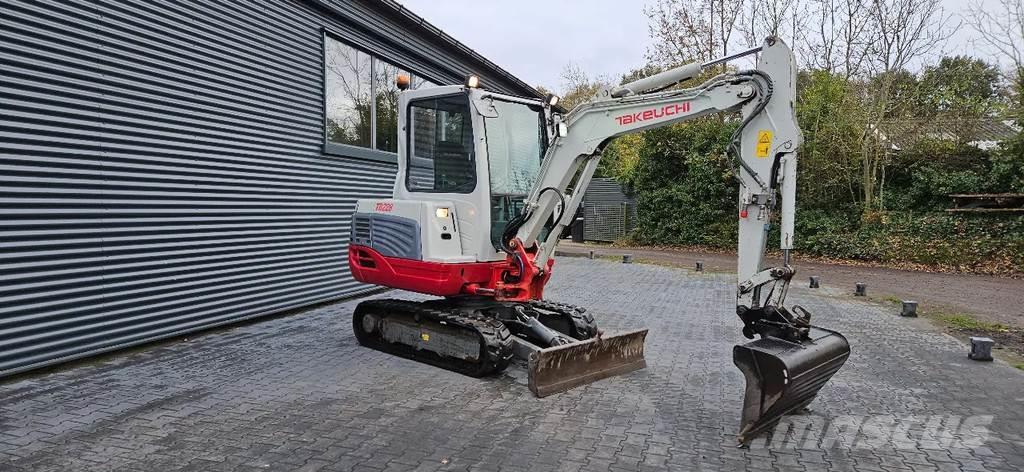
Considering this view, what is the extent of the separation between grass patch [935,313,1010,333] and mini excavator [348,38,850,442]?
4617mm

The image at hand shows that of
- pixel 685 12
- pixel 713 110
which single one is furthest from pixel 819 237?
pixel 713 110

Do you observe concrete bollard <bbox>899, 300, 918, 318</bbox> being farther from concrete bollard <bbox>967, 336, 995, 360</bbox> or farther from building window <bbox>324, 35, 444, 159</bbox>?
building window <bbox>324, 35, 444, 159</bbox>

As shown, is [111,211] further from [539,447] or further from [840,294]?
[840,294]

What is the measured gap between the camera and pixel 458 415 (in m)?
4.63

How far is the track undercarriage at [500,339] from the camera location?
17.3ft

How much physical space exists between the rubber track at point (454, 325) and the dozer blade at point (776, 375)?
2008 mm

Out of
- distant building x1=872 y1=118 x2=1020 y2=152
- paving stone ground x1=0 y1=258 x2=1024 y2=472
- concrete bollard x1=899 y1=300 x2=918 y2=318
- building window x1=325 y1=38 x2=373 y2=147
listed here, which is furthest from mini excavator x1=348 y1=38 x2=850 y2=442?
distant building x1=872 y1=118 x2=1020 y2=152

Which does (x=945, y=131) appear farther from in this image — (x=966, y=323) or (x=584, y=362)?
(x=584, y=362)

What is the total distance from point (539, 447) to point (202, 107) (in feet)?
17.6

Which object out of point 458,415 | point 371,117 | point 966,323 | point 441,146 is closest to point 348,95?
point 371,117

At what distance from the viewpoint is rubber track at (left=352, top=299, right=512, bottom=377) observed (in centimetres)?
540

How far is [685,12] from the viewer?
71.3 ft

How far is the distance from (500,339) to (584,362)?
745mm

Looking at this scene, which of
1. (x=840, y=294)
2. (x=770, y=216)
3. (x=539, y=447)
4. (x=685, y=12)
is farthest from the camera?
(x=685, y=12)
